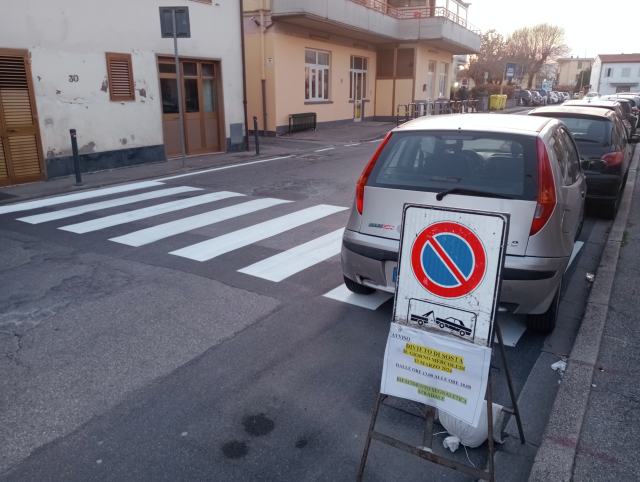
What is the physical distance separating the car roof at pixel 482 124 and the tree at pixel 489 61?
54476 millimetres

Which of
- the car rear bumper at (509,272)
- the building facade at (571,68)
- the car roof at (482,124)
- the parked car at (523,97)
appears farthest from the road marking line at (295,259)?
the building facade at (571,68)

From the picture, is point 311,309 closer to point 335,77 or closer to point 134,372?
point 134,372

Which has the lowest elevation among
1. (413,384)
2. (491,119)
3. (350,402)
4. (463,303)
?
(350,402)

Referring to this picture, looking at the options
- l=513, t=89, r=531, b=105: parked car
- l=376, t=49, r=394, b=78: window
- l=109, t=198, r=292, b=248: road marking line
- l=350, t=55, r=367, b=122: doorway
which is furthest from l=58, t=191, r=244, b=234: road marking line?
l=513, t=89, r=531, b=105: parked car

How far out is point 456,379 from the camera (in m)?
2.64

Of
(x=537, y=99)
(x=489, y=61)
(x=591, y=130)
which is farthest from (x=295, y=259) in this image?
(x=489, y=61)

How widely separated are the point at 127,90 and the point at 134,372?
10.9 meters

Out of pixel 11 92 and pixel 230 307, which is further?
pixel 11 92

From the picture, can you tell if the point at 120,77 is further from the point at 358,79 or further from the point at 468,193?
the point at 358,79

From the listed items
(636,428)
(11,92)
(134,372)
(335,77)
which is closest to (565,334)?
(636,428)

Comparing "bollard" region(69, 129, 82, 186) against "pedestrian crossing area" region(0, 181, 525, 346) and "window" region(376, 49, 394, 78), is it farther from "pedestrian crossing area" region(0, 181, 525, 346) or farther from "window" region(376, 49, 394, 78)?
"window" region(376, 49, 394, 78)

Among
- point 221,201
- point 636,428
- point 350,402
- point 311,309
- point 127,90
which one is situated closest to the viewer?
point 636,428

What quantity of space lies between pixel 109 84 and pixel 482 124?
35.4ft

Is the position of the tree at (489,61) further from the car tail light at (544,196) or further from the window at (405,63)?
the car tail light at (544,196)
